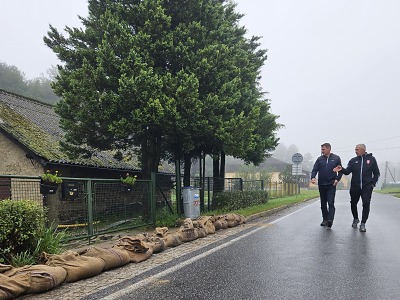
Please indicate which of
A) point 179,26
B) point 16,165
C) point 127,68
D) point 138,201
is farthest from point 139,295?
point 16,165

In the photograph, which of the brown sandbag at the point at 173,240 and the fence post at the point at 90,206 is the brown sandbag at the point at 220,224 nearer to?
the brown sandbag at the point at 173,240

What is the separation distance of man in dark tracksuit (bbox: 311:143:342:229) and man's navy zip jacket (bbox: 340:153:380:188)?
0.91 feet

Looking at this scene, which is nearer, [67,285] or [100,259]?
[67,285]

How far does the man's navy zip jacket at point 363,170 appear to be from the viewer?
831cm

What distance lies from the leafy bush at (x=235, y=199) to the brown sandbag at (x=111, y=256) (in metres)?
8.36

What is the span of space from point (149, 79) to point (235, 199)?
694 centimetres

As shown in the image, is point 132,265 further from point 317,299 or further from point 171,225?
point 171,225

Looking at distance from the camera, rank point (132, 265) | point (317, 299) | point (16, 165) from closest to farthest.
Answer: point (317, 299), point (132, 265), point (16, 165)

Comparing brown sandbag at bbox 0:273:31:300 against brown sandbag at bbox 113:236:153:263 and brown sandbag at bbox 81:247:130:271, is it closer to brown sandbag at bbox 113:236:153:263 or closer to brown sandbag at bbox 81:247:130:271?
brown sandbag at bbox 81:247:130:271

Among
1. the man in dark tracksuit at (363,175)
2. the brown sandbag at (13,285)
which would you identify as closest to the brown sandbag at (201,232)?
the man in dark tracksuit at (363,175)

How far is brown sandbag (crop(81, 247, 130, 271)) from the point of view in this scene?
512cm

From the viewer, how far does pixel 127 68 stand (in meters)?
9.30

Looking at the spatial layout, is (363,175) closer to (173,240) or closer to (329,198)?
(329,198)

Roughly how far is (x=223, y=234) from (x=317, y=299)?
15.7ft
